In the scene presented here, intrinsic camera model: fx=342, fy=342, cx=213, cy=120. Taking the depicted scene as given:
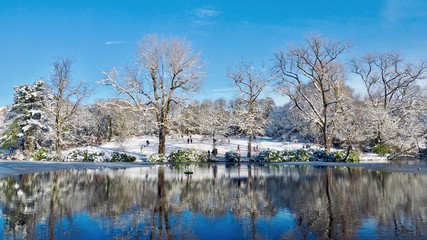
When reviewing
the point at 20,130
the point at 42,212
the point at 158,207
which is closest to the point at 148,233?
the point at 158,207

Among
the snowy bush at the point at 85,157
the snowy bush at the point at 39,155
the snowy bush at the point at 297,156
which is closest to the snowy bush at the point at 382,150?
the snowy bush at the point at 297,156

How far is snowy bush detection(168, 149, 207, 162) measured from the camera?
34.3m

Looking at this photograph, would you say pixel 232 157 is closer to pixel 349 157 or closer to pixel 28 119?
pixel 349 157

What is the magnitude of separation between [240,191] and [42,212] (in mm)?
6504

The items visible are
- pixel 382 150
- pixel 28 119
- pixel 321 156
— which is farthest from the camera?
pixel 28 119

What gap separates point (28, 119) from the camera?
42750mm

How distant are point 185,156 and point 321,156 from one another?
543 inches

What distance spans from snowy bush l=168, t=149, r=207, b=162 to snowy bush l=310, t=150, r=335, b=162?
11430 mm

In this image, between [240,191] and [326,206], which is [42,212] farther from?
[326,206]

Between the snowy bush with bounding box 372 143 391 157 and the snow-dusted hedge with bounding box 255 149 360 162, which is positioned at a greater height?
the snowy bush with bounding box 372 143 391 157

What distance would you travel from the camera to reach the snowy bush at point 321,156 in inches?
1348

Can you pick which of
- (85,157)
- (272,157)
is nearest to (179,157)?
(85,157)

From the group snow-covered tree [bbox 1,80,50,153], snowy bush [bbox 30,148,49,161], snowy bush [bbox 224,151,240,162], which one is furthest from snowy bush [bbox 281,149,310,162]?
snow-covered tree [bbox 1,80,50,153]

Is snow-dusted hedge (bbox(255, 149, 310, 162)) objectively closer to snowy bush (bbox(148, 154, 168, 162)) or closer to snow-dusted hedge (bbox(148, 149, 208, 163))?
snow-dusted hedge (bbox(148, 149, 208, 163))
